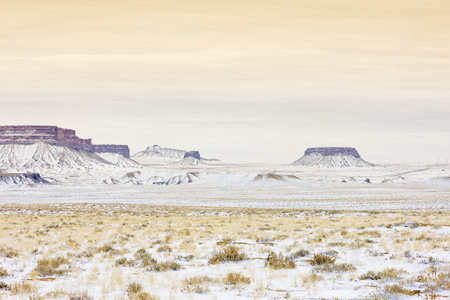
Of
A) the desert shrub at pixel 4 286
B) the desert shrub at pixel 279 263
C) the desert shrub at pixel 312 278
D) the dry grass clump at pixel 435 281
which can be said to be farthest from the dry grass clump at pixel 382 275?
the desert shrub at pixel 4 286

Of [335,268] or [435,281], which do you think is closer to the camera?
[435,281]

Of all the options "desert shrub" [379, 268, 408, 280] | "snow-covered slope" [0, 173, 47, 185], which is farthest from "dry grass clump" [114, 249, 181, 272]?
"snow-covered slope" [0, 173, 47, 185]

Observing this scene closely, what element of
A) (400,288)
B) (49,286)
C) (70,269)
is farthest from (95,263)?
(400,288)

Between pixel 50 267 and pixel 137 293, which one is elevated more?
pixel 137 293

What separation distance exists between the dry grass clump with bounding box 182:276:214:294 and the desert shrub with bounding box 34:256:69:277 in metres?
3.57

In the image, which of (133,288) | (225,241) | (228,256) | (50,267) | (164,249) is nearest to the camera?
(133,288)

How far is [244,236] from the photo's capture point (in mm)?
15586

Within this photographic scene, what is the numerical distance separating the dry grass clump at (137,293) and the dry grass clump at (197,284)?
858 millimetres

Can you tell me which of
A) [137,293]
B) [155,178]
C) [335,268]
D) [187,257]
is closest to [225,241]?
[187,257]

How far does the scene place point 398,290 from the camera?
7.16 metres

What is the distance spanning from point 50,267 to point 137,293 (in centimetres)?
414

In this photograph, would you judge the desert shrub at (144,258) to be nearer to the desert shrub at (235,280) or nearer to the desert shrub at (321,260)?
the desert shrub at (235,280)

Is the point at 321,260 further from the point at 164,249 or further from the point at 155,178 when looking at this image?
the point at 155,178

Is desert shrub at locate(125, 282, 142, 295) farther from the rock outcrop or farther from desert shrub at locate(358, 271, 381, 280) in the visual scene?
the rock outcrop
